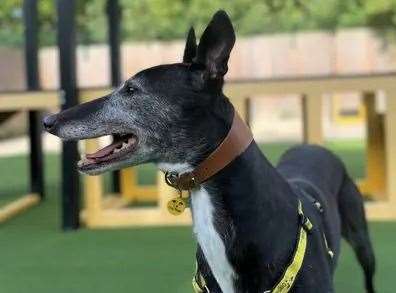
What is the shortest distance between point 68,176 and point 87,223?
0.53 meters

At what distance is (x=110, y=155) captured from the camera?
2.59 meters

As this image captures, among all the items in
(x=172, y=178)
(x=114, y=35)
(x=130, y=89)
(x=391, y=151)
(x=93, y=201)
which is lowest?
(x=93, y=201)

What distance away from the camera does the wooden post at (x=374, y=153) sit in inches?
328


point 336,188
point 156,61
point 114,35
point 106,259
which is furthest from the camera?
point 156,61

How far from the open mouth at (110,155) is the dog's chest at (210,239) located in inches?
11.2

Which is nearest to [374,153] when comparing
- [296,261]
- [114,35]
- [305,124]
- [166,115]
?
[305,124]

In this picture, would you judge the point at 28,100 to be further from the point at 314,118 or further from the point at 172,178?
the point at 172,178

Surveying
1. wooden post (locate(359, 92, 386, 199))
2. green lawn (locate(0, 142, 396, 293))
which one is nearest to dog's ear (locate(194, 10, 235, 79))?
green lawn (locate(0, 142, 396, 293))

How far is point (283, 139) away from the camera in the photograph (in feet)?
56.2

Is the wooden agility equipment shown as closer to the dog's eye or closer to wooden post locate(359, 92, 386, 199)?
wooden post locate(359, 92, 386, 199)

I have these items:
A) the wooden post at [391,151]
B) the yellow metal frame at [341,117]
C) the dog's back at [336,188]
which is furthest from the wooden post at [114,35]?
the yellow metal frame at [341,117]

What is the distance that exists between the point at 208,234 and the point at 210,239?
0.8 inches

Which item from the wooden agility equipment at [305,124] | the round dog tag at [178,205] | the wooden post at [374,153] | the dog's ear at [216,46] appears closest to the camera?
the dog's ear at [216,46]

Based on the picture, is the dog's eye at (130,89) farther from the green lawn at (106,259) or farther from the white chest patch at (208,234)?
the green lawn at (106,259)
